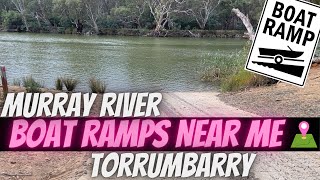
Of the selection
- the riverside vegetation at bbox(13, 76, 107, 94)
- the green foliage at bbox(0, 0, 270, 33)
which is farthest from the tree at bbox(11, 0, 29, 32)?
the riverside vegetation at bbox(13, 76, 107, 94)

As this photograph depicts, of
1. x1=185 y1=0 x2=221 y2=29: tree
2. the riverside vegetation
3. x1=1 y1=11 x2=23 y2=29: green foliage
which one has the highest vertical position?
x1=185 y1=0 x2=221 y2=29: tree

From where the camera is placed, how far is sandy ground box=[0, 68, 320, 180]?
476 centimetres

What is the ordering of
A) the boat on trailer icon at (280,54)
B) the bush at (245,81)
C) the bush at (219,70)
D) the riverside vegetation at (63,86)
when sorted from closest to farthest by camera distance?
the boat on trailer icon at (280,54), the riverside vegetation at (63,86), the bush at (245,81), the bush at (219,70)

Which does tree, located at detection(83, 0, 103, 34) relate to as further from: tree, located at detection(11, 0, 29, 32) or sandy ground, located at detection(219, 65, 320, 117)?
sandy ground, located at detection(219, 65, 320, 117)

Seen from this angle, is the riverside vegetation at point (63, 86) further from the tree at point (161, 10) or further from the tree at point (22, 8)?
the tree at point (22, 8)

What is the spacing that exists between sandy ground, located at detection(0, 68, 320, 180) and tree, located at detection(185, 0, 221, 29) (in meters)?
42.8

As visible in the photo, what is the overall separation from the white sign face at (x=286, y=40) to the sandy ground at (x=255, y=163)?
1.44 m

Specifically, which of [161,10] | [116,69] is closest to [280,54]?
[116,69]

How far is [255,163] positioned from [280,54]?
1787 millimetres

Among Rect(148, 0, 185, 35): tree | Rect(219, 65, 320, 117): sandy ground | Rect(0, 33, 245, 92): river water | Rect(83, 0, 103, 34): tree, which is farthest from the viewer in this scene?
Rect(83, 0, 103, 34): tree

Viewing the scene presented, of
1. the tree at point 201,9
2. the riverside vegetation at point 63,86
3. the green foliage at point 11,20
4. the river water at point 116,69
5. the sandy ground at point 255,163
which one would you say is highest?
the tree at point 201,9

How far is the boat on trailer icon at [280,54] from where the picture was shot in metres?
3.53

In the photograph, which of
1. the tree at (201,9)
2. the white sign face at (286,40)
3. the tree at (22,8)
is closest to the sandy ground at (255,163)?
the white sign face at (286,40)

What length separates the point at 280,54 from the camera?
3523 mm
